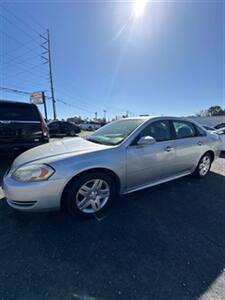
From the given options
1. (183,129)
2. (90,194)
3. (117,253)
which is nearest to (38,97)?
(183,129)

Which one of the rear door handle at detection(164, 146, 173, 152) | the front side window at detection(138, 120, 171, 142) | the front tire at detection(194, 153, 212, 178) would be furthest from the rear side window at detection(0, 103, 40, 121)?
the front tire at detection(194, 153, 212, 178)

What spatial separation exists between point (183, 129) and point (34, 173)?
3.00m

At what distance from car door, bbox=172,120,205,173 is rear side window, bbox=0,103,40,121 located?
12.3 feet

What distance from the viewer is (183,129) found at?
3.50 meters

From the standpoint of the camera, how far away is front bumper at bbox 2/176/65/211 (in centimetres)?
203

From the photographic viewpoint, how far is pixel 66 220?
2363 mm

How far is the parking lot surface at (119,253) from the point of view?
1450 millimetres

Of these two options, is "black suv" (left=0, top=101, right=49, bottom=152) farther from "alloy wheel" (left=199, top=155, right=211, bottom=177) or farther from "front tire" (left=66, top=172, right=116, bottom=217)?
"alloy wheel" (left=199, top=155, right=211, bottom=177)

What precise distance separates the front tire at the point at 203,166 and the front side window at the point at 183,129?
692 millimetres

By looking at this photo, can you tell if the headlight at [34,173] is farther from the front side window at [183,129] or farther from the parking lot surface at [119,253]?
the front side window at [183,129]

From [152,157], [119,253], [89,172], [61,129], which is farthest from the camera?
[61,129]

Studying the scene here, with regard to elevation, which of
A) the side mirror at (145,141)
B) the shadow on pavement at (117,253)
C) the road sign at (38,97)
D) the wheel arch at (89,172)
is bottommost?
the shadow on pavement at (117,253)

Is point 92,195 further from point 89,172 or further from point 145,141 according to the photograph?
point 145,141

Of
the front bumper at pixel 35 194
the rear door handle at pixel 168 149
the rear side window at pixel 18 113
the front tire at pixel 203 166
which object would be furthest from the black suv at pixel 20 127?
the front tire at pixel 203 166
